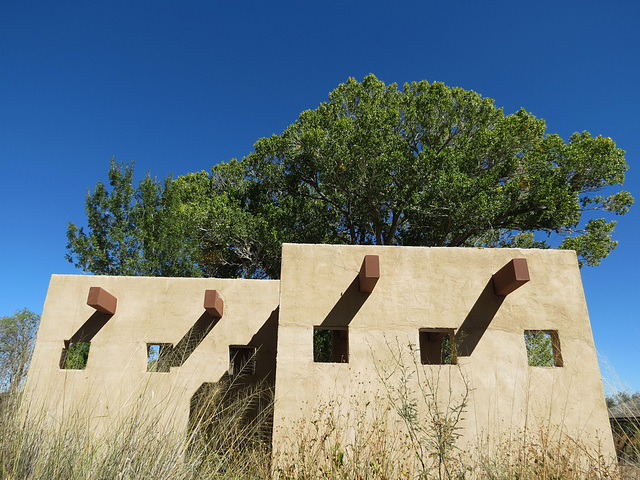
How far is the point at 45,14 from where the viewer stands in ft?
32.4

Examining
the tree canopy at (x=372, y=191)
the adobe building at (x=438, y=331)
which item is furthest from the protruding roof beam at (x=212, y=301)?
the tree canopy at (x=372, y=191)

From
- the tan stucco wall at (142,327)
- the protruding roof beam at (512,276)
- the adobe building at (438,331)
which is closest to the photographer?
the adobe building at (438,331)

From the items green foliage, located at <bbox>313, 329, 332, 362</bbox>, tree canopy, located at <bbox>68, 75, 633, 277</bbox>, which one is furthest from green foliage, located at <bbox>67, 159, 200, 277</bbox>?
green foliage, located at <bbox>313, 329, 332, 362</bbox>

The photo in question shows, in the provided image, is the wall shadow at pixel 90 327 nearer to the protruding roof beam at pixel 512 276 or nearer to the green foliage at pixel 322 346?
the protruding roof beam at pixel 512 276

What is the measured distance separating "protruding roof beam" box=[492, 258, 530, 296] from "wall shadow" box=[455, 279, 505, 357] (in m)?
0.14

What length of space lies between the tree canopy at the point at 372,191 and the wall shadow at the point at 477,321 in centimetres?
670

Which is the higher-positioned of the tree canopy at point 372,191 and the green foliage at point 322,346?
the tree canopy at point 372,191

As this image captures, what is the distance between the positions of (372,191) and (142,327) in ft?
29.1

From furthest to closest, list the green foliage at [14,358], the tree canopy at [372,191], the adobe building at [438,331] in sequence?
the tree canopy at [372,191] → the adobe building at [438,331] → the green foliage at [14,358]

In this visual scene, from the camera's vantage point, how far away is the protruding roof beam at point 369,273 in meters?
5.41

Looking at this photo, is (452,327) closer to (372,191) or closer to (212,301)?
(212,301)

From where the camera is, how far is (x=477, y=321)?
5590mm

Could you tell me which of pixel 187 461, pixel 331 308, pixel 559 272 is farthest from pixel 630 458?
pixel 187 461

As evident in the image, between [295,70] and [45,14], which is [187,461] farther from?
[295,70]
